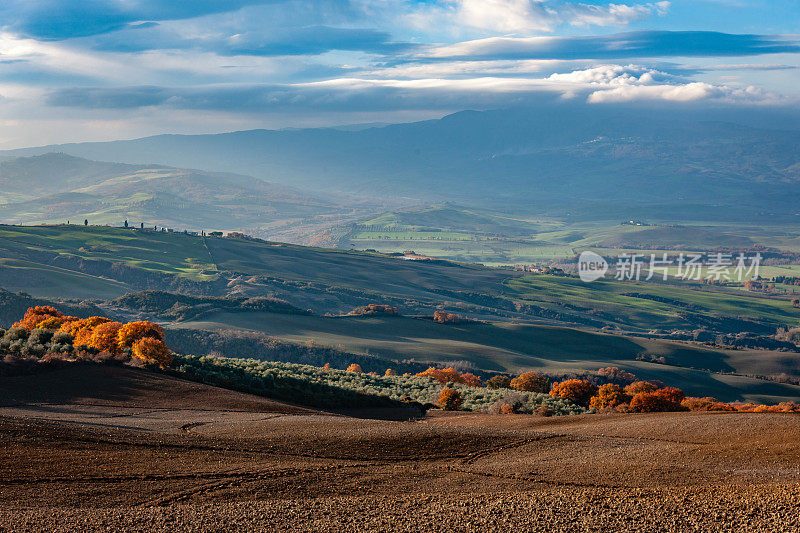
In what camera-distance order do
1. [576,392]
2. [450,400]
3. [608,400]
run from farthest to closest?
[576,392] < [450,400] < [608,400]

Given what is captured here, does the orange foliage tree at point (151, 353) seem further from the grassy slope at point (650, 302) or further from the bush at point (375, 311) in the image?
the grassy slope at point (650, 302)

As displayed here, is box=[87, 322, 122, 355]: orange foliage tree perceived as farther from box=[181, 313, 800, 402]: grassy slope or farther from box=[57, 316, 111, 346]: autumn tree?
box=[181, 313, 800, 402]: grassy slope

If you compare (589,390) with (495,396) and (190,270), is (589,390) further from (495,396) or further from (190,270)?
(190,270)

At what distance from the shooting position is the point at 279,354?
90.8 meters

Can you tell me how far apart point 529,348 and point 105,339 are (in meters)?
76.1

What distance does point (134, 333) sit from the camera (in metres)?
49.9

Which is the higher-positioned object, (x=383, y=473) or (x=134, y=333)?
(x=383, y=473)

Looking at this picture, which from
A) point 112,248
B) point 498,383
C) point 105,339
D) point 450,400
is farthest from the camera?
point 112,248

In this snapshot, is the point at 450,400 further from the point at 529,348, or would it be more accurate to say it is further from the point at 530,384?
the point at 529,348

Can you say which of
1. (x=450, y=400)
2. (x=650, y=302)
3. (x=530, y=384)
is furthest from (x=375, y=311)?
(x=650, y=302)

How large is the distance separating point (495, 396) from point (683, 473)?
2476 centimetres

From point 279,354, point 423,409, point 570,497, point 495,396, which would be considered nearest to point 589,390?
point 495,396

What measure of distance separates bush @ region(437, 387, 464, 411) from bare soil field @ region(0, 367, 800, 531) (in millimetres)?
11317

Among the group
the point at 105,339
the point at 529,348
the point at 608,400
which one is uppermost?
the point at 105,339
